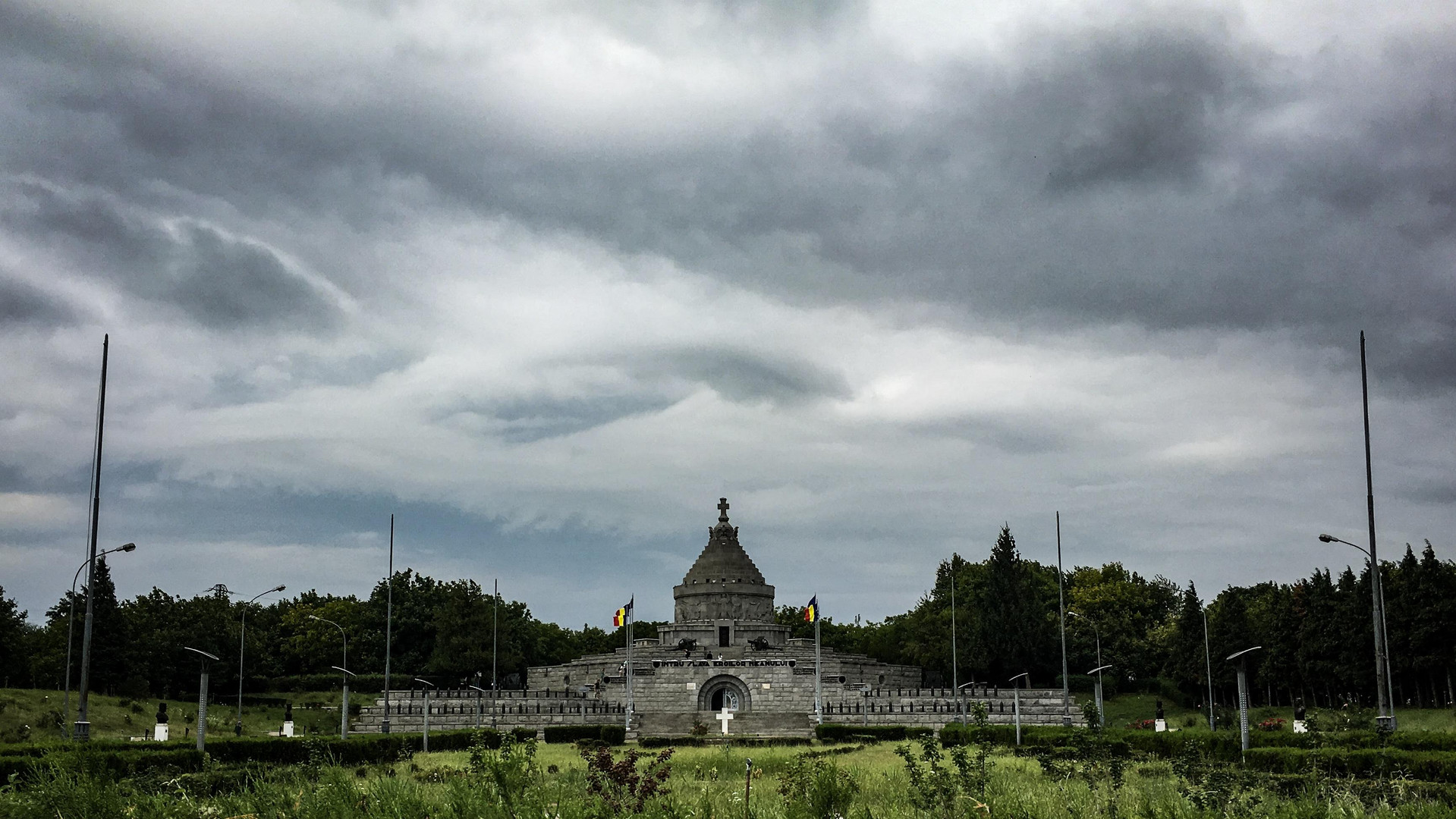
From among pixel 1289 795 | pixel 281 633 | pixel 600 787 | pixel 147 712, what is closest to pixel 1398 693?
pixel 1289 795

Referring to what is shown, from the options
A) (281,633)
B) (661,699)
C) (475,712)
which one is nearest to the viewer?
(475,712)

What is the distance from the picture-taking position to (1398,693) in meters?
54.0

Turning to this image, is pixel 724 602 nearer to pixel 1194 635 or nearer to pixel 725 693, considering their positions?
pixel 725 693

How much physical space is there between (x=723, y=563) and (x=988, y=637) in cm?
2136

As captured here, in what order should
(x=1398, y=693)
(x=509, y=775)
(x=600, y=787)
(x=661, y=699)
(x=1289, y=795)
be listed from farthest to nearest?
(x=661, y=699)
(x=1398, y=693)
(x=1289, y=795)
(x=600, y=787)
(x=509, y=775)

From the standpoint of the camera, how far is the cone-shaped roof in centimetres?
7862

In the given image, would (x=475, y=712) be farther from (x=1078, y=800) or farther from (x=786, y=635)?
(x=1078, y=800)

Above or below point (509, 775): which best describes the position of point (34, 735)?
below

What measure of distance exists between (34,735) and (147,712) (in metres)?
7.78

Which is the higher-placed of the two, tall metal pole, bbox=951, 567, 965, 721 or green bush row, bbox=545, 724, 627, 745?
tall metal pole, bbox=951, 567, 965, 721

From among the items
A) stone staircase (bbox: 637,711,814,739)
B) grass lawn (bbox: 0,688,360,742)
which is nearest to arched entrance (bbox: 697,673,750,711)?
stone staircase (bbox: 637,711,814,739)

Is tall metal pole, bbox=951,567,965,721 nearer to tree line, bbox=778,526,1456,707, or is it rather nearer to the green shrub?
tree line, bbox=778,526,1456,707

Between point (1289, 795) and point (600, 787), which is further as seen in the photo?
point (1289, 795)

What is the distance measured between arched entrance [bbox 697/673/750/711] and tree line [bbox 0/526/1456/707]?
11146mm
